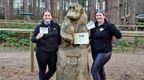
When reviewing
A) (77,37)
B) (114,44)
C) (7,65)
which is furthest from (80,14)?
(114,44)

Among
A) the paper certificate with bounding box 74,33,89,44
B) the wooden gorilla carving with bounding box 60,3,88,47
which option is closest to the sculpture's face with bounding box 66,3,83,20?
the wooden gorilla carving with bounding box 60,3,88,47

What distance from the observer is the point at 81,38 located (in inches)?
276

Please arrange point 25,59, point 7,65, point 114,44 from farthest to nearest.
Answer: point 114,44, point 25,59, point 7,65

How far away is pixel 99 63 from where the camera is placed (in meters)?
7.00

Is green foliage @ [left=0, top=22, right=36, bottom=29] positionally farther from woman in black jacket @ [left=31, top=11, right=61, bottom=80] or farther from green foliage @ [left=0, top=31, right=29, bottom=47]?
woman in black jacket @ [left=31, top=11, right=61, bottom=80]

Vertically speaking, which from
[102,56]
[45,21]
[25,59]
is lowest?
[25,59]

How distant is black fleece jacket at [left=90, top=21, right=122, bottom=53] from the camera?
694cm

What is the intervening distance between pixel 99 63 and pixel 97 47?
0.29 metres

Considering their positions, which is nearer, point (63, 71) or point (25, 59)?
point (63, 71)

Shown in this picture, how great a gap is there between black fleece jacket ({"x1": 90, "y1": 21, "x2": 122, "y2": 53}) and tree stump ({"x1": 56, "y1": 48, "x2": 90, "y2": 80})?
0.27 meters

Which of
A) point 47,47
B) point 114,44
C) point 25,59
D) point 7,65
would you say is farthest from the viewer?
point 114,44

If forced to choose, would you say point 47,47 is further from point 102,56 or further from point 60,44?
point 102,56

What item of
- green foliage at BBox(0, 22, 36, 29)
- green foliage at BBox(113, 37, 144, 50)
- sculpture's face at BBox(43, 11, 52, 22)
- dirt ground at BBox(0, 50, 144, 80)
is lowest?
dirt ground at BBox(0, 50, 144, 80)

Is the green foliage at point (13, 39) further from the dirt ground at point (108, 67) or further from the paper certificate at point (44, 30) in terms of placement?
the paper certificate at point (44, 30)
